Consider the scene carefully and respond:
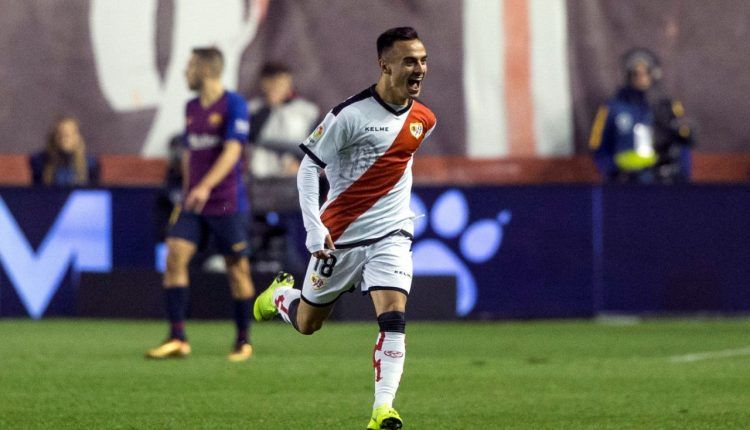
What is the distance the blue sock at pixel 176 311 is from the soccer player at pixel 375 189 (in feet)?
10.8

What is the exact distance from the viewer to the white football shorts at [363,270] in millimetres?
7414

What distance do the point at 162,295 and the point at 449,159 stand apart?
10.8 feet

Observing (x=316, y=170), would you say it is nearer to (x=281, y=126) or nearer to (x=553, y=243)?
(x=553, y=243)

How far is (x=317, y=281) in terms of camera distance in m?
7.83

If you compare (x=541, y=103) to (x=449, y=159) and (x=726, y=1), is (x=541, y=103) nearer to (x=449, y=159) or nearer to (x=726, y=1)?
(x=449, y=159)

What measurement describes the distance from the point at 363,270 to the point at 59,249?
25.3ft

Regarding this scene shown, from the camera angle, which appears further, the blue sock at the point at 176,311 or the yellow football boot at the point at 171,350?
the blue sock at the point at 176,311

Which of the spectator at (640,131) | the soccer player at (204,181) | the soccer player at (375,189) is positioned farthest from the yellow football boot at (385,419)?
the spectator at (640,131)

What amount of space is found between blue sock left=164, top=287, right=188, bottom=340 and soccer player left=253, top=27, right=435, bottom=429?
130 inches

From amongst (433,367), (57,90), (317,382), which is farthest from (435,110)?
(317,382)

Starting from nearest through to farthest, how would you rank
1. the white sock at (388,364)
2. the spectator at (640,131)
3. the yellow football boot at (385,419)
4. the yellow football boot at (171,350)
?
the yellow football boot at (385,419) < the white sock at (388,364) < the yellow football boot at (171,350) < the spectator at (640,131)

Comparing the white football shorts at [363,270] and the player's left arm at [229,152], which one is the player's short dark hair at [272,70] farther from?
the white football shorts at [363,270]

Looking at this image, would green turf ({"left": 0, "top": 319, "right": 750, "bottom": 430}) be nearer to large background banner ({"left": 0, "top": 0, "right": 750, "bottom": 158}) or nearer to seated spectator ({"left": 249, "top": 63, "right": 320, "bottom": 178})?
seated spectator ({"left": 249, "top": 63, "right": 320, "bottom": 178})

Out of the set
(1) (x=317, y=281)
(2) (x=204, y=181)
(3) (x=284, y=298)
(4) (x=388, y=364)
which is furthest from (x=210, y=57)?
(4) (x=388, y=364)
